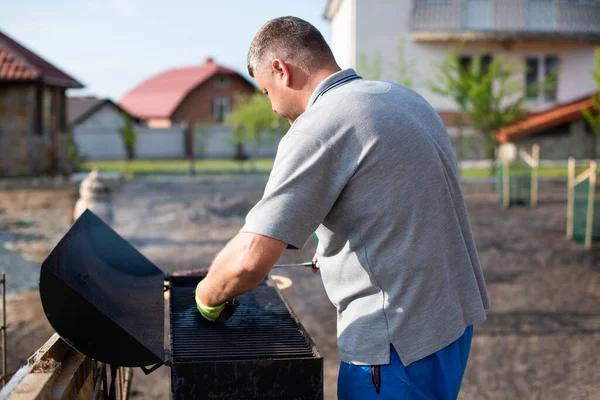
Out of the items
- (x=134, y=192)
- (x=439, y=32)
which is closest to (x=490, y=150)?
(x=439, y=32)

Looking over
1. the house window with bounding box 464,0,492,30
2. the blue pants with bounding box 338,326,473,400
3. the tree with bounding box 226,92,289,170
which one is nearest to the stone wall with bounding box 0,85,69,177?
the tree with bounding box 226,92,289,170

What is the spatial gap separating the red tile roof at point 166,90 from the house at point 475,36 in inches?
511

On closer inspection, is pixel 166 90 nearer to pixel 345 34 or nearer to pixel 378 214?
pixel 345 34

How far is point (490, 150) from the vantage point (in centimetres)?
2286

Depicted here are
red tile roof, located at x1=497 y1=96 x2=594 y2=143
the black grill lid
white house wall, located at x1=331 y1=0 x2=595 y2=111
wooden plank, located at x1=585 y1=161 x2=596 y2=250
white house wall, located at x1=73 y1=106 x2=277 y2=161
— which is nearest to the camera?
the black grill lid

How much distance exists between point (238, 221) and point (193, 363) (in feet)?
37.7

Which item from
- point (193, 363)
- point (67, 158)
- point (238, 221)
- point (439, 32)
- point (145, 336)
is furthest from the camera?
point (439, 32)

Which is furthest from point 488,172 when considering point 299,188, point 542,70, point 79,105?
point 79,105

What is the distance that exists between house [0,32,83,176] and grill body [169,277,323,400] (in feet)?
60.0

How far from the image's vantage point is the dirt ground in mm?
5301

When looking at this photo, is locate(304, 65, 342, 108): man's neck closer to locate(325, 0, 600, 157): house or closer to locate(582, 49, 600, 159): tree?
locate(582, 49, 600, 159): tree

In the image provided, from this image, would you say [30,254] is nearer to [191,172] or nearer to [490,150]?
[191,172]

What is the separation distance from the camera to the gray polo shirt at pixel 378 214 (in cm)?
196

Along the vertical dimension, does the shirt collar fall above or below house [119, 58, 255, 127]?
above
